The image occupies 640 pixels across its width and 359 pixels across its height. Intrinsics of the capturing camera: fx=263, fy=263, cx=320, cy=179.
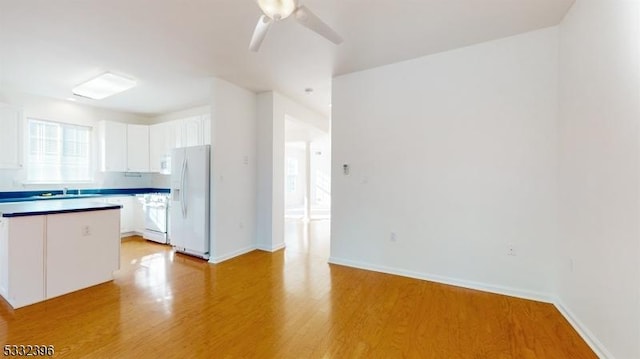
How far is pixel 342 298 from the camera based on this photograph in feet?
9.04

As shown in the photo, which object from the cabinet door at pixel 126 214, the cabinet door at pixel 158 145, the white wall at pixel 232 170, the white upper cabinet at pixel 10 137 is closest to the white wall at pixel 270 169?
the white wall at pixel 232 170

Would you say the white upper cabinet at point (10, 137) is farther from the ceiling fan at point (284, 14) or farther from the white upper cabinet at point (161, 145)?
the ceiling fan at point (284, 14)

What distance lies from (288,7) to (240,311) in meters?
2.53

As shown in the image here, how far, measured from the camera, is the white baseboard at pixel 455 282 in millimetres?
2723

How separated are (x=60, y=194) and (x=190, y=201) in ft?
9.32

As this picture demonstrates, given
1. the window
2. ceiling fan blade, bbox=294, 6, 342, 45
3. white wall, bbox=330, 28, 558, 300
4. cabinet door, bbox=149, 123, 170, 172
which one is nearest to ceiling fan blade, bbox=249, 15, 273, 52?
ceiling fan blade, bbox=294, 6, 342, 45

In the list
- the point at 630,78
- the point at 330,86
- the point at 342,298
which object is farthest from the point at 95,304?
the point at 630,78

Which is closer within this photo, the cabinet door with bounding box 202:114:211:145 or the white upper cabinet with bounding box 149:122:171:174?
the cabinet door with bounding box 202:114:211:145

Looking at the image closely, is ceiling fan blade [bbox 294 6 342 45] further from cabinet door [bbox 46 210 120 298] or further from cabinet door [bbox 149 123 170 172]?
cabinet door [bbox 149 123 170 172]

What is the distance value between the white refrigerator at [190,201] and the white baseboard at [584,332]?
4.31 meters

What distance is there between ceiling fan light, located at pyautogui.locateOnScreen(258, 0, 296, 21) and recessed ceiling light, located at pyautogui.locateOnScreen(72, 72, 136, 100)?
3225mm

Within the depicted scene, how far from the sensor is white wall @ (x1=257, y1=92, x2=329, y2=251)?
4535mm

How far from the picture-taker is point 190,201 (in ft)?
13.8

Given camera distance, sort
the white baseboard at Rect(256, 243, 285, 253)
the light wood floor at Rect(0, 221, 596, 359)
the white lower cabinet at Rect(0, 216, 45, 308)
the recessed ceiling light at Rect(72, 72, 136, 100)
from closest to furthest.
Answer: the light wood floor at Rect(0, 221, 596, 359), the white lower cabinet at Rect(0, 216, 45, 308), the recessed ceiling light at Rect(72, 72, 136, 100), the white baseboard at Rect(256, 243, 285, 253)
